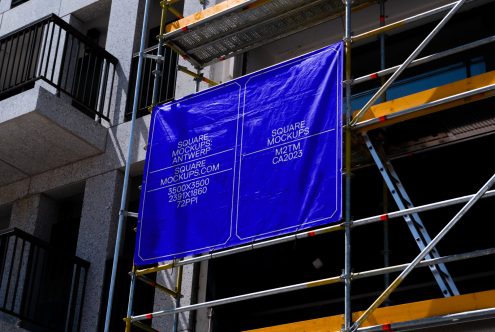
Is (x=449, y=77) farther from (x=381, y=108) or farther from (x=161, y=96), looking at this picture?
(x=161, y=96)

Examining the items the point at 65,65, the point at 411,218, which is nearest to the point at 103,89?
the point at 65,65

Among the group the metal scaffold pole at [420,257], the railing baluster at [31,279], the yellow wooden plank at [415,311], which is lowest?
the yellow wooden plank at [415,311]

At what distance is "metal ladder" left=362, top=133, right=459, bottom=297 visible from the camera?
12414 mm

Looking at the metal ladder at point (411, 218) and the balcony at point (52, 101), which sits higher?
the balcony at point (52, 101)

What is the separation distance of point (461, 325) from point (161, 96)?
7318 mm

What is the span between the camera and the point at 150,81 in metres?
17.9

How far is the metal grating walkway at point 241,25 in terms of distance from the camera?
1518cm

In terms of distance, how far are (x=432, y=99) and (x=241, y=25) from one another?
12.0ft

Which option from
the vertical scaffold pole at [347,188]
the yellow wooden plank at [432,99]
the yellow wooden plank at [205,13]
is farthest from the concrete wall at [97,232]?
the yellow wooden plank at [432,99]

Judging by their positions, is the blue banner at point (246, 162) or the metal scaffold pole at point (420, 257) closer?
the metal scaffold pole at point (420, 257)

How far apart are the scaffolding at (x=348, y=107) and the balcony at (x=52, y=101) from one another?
1472 millimetres

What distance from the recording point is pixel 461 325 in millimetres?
11438

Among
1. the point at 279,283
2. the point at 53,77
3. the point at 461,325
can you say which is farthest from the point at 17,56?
A: the point at 461,325

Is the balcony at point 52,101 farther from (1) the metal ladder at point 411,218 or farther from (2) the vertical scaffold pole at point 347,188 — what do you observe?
(1) the metal ladder at point 411,218
